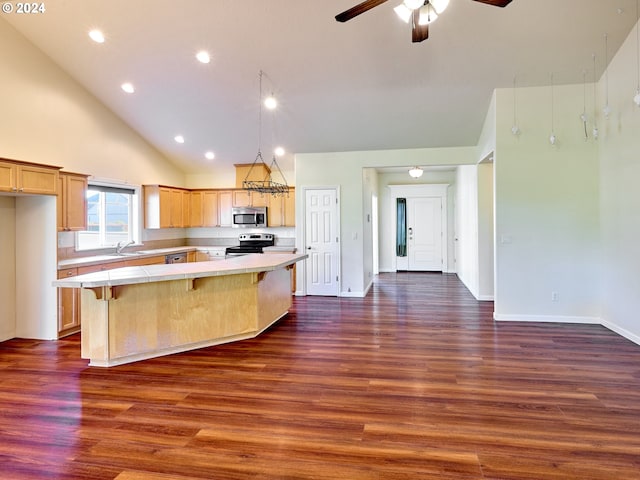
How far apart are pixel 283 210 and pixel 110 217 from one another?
2974mm

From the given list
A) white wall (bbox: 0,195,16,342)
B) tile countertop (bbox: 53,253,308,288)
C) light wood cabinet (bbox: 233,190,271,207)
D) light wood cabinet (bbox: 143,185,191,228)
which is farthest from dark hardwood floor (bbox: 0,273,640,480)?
light wood cabinet (bbox: 233,190,271,207)

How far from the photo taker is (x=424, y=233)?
33.9 feet

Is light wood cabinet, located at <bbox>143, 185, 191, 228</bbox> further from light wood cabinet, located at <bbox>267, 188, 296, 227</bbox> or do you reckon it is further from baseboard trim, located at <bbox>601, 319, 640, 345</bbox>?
baseboard trim, located at <bbox>601, 319, 640, 345</bbox>

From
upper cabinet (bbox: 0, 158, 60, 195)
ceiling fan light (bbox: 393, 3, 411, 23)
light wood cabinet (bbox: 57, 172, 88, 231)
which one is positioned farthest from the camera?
light wood cabinet (bbox: 57, 172, 88, 231)

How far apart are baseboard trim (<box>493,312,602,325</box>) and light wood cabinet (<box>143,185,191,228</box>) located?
5.69 m

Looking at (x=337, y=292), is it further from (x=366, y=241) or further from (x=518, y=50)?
(x=518, y=50)

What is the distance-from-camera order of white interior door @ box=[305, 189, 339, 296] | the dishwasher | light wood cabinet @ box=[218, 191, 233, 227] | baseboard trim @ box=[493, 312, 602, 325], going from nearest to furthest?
baseboard trim @ box=[493, 312, 602, 325], the dishwasher, white interior door @ box=[305, 189, 339, 296], light wood cabinet @ box=[218, 191, 233, 227]

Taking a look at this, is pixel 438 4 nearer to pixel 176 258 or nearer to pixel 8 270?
pixel 8 270

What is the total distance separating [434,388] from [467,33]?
11.9 feet

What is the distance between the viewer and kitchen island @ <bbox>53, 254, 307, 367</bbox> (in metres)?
3.57

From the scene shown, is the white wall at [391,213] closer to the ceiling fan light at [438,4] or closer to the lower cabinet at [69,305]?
the lower cabinet at [69,305]

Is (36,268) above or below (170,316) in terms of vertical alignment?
above

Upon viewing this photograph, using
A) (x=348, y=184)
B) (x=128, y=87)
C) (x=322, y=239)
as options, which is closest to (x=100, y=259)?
(x=128, y=87)

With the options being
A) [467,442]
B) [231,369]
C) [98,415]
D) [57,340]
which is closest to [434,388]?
[467,442]
